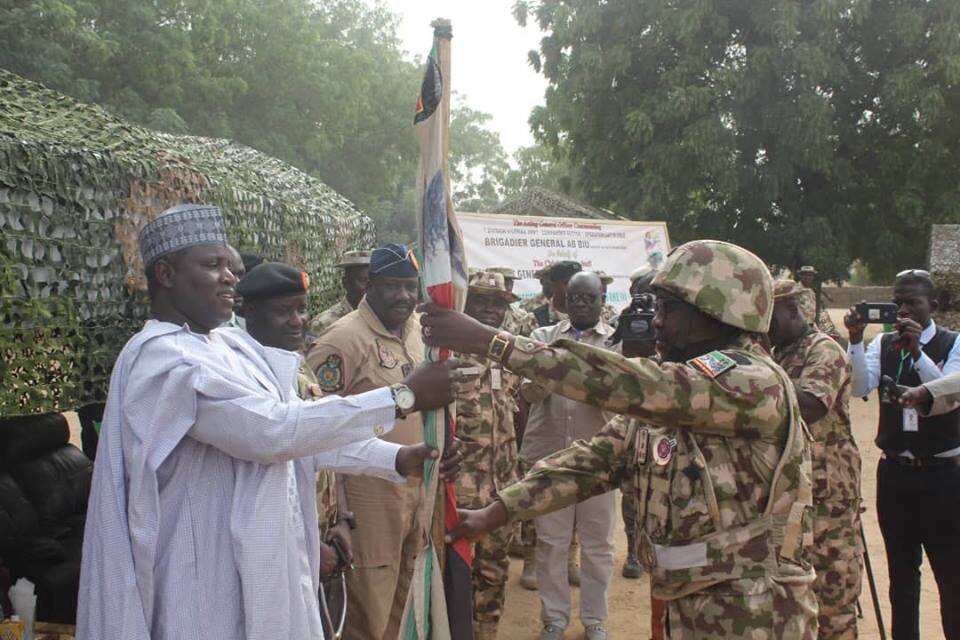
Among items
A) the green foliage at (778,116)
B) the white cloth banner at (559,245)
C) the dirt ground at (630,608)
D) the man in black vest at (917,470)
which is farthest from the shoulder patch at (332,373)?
the green foliage at (778,116)

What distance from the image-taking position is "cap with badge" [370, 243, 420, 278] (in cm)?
432

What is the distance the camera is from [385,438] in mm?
4160

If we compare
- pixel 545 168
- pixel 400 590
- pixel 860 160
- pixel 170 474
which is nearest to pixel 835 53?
pixel 860 160

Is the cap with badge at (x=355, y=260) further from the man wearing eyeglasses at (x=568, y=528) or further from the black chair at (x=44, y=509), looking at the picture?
the black chair at (x=44, y=509)

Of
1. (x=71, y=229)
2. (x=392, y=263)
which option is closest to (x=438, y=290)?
(x=392, y=263)

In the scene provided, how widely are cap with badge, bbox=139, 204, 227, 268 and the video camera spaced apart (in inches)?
119

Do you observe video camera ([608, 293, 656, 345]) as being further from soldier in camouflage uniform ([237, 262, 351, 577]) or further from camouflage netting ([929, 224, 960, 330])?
camouflage netting ([929, 224, 960, 330])

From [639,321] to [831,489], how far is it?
143 centimetres

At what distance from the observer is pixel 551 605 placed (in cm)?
547

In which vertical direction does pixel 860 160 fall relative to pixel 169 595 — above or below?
above

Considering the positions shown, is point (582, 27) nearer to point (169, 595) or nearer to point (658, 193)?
point (658, 193)

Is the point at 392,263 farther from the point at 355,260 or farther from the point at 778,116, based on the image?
the point at 778,116

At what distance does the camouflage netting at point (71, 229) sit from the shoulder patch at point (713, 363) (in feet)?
9.49

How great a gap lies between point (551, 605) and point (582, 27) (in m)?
13.9
